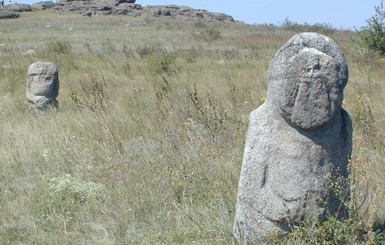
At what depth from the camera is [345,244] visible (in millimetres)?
3725

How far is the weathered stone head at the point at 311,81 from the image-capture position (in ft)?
11.9

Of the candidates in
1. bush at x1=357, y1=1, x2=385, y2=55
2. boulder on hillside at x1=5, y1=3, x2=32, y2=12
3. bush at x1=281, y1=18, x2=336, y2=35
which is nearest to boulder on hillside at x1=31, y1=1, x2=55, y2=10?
boulder on hillside at x1=5, y1=3, x2=32, y2=12

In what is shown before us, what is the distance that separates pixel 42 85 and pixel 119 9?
183ft

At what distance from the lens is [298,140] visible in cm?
372

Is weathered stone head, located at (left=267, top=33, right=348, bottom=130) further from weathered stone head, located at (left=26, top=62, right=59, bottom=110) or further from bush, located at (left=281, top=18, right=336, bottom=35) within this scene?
bush, located at (left=281, top=18, right=336, bottom=35)

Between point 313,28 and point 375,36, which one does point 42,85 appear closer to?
point 375,36

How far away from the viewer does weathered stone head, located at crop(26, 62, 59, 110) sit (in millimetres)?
11062

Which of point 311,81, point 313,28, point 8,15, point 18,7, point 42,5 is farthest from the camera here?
point 42,5

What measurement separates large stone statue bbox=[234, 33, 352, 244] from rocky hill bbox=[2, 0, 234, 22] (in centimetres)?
5825

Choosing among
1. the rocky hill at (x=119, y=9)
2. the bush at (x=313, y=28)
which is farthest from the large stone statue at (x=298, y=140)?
the rocky hill at (x=119, y=9)

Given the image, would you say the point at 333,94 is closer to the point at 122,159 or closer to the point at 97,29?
the point at 122,159

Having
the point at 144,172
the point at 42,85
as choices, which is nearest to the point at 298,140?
the point at 144,172

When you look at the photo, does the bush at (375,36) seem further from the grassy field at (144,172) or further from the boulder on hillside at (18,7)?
the boulder on hillside at (18,7)

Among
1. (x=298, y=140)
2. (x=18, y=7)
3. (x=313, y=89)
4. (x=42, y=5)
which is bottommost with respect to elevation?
(x=18, y=7)
